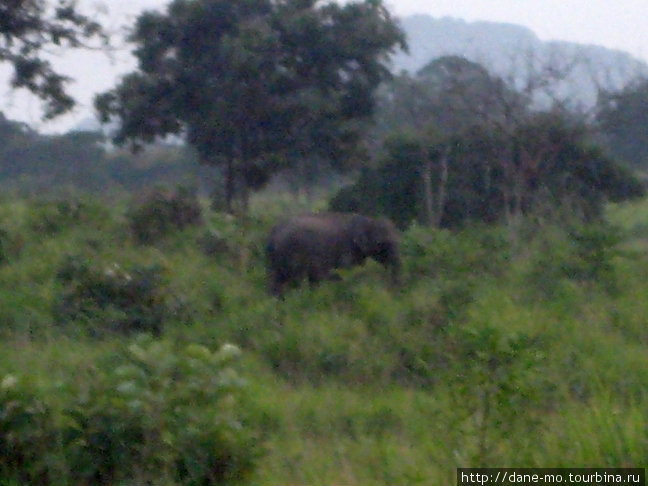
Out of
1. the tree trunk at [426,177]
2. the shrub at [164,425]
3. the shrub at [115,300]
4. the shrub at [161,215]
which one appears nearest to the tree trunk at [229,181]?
the shrub at [161,215]

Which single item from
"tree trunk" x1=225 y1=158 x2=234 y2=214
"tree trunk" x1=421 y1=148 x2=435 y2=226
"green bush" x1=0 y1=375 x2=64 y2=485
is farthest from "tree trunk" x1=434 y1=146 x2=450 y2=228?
"green bush" x1=0 y1=375 x2=64 y2=485

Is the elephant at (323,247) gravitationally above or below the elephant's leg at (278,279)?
above

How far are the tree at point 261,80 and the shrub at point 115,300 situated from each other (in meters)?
8.67

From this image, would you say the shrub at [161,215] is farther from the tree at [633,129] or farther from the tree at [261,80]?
the tree at [633,129]

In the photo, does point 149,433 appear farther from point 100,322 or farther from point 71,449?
point 100,322

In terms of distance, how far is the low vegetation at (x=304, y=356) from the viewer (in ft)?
17.3

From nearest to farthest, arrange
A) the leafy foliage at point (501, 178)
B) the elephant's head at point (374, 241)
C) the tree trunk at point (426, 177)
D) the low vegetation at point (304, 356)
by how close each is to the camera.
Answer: the low vegetation at point (304, 356) < the elephant's head at point (374, 241) < the leafy foliage at point (501, 178) < the tree trunk at point (426, 177)

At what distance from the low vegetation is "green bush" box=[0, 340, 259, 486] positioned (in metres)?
0.01

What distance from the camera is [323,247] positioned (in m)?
12.7

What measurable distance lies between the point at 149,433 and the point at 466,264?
7.25 meters

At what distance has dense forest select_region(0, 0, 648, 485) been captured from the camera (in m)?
5.38

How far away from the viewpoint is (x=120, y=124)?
20.3 m

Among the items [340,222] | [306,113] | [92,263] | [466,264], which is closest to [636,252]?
[466,264]

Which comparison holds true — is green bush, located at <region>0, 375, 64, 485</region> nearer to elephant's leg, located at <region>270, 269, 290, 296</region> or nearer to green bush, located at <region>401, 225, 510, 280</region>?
green bush, located at <region>401, 225, 510, 280</region>
